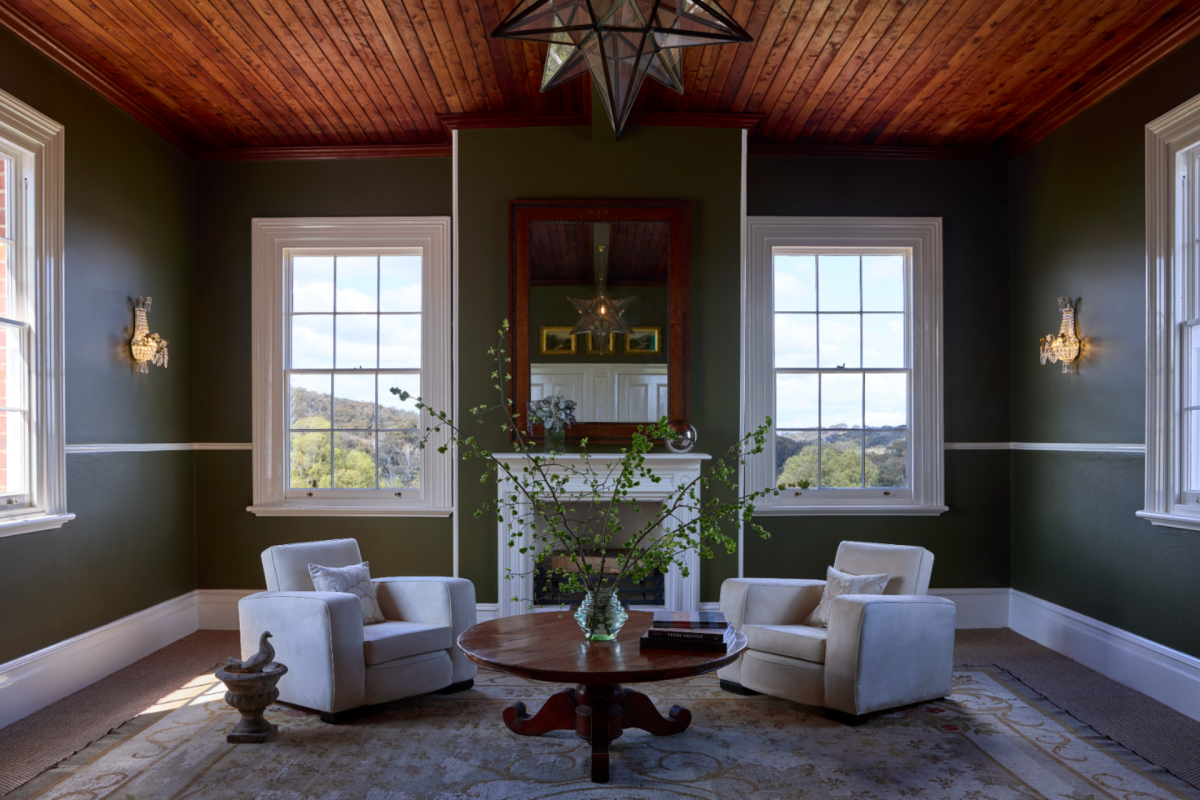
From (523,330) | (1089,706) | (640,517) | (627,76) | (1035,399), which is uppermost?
(627,76)

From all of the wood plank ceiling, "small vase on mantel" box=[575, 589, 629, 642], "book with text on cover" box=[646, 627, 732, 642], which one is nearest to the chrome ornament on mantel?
the wood plank ceiling

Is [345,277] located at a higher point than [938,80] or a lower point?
lower

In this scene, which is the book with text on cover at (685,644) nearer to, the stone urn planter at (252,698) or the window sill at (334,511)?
the stone urn planter at (252,698)

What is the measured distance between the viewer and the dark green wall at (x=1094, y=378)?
156 inches

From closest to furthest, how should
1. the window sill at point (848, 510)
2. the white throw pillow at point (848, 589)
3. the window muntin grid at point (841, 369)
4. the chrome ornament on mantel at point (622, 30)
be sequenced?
1. the chrome ornament on mantel at point (622, 30)
2. the white throw pillow at point (848, 589)
3. the window sill at point (848, 510)
4. the window muntin grid at point (841, 369)

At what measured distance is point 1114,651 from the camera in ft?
13.9

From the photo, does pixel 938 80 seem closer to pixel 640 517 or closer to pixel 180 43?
pixel 640 517

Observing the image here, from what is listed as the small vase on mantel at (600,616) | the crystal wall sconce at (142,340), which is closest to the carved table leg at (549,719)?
the small vase on mantel at (600,616)

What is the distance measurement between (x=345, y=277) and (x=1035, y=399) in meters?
4.54

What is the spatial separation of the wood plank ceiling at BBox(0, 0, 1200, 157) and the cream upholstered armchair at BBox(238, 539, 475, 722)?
2.52 m

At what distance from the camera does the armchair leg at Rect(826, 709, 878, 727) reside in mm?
3449

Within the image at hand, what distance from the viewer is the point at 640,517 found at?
17.0 feet

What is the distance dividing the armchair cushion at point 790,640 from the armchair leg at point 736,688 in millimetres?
206

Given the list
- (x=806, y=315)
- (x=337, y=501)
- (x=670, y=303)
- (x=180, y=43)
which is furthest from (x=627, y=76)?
(x=337, y=501)
